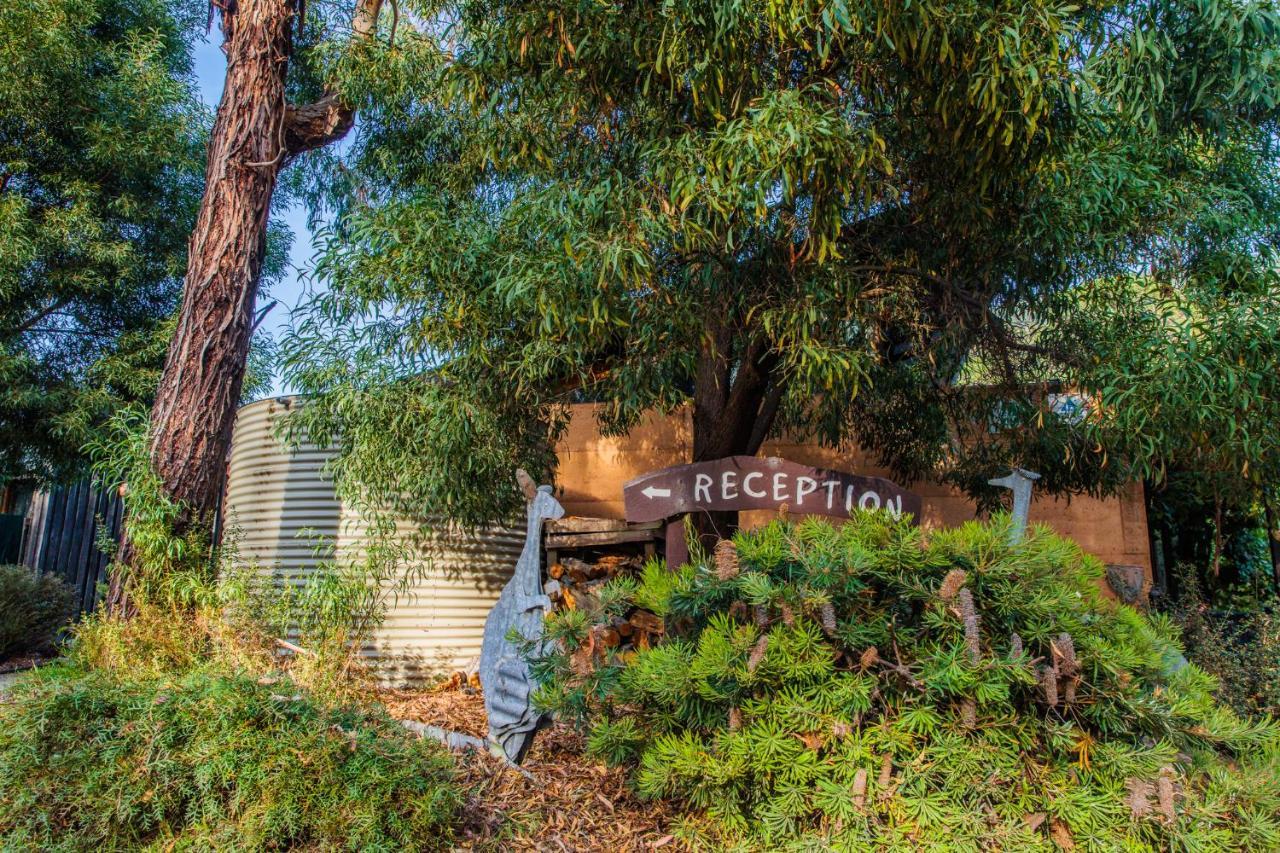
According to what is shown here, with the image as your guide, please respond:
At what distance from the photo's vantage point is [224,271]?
4930 mm

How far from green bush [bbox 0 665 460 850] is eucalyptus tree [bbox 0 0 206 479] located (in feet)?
18.2

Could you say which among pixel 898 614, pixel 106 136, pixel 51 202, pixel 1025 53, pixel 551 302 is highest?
pixel 106 136

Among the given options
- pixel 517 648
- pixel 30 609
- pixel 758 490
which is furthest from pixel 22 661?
pixel 758 490

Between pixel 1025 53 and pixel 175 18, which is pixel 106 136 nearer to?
pixel 175 18

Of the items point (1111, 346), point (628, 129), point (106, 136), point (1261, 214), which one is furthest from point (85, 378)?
A: point (1261, 214)

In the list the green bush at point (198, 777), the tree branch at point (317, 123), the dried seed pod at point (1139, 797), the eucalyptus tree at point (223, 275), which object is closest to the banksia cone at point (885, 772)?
the dried seed pod at point (1139, 797)

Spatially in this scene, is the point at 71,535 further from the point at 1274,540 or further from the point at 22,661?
the point at 1274,540

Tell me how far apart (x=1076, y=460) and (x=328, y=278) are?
494 cm

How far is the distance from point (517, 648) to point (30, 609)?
6423mm

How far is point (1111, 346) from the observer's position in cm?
418

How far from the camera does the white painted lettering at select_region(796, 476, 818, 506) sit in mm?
4172

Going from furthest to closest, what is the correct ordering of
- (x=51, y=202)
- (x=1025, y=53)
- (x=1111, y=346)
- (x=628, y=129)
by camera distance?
1. (x=51, y=202)
2. (x=628, y=129)
3. (x=1111, y=346)
4. (x=1025, y=53)

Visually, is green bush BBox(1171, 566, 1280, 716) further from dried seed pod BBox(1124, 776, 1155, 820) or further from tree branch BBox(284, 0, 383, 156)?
tree branch BBox(284, 0, 383, 156)

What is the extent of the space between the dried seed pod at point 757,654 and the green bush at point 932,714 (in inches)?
0.4
